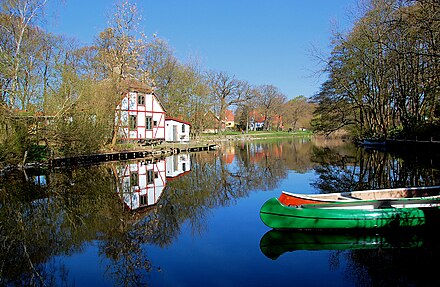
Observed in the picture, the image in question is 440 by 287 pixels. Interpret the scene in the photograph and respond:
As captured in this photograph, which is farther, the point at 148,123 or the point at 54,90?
the point at 148,123

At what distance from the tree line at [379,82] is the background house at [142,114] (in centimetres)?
1633

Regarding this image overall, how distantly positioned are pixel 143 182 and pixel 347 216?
30.1ft

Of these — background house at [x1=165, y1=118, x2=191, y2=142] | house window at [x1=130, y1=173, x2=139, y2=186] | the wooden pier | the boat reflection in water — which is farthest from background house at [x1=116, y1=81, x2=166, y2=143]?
the boat reflection in water

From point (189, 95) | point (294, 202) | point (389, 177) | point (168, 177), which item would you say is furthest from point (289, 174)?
point (189, 95)

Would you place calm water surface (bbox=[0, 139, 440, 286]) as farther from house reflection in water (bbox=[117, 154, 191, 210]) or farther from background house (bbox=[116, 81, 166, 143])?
background house (bbox=[116, 81, 166, 143])

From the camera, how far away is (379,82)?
2809cm

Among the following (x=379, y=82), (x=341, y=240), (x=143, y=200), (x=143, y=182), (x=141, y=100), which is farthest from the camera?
(x=141, y=100)

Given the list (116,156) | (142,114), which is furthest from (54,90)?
(142,114)

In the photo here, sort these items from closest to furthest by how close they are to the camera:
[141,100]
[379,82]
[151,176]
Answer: [151,176]
[379,82]
[141,100]

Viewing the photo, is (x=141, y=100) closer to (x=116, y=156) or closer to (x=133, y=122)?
(x=133, y=122)

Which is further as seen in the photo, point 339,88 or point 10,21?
point 339,88

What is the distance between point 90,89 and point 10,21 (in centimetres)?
567

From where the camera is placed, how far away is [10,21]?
19.2 m

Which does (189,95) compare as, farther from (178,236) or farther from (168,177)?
(178,236)
